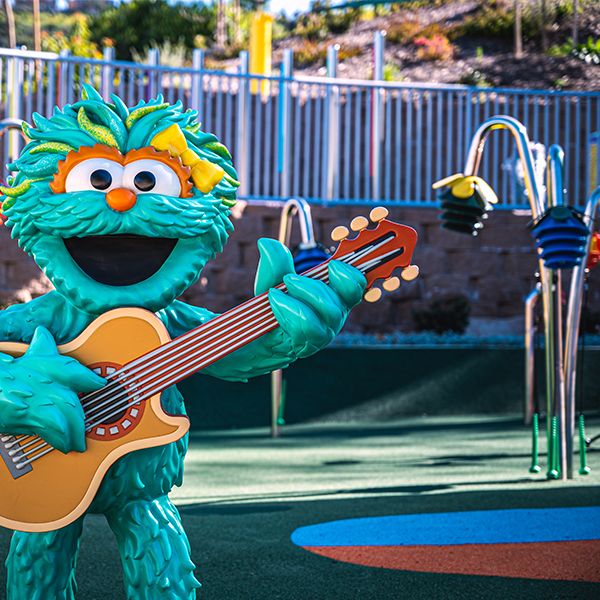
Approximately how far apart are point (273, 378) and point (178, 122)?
4191 mm

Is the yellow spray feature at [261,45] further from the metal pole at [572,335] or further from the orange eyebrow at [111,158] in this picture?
the orange eyebrow at [111,158]

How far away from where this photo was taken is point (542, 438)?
23.3 feet

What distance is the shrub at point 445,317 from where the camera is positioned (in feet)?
34.2

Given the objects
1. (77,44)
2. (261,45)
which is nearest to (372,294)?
(261,45)

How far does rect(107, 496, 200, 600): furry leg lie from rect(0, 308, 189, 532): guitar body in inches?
8.6

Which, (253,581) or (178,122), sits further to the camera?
(253,581)

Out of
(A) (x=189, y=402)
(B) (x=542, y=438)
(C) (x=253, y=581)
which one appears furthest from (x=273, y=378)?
(C) (x=253, y=581)

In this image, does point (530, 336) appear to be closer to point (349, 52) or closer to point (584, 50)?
point (584, 50)

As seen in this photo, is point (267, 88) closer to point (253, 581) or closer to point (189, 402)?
point (189, 402)

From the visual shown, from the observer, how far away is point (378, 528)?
425 cm

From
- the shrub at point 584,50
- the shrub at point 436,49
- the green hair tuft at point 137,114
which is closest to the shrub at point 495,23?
the shrub at point 436,49

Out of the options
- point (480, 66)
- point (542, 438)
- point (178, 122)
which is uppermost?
point (480, 66)

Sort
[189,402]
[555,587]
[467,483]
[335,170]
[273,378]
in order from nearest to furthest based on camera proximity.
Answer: [555,587]
[467,483]
[273,378]
[189,402]
[335,170]

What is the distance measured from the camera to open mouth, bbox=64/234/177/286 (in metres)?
2.76
